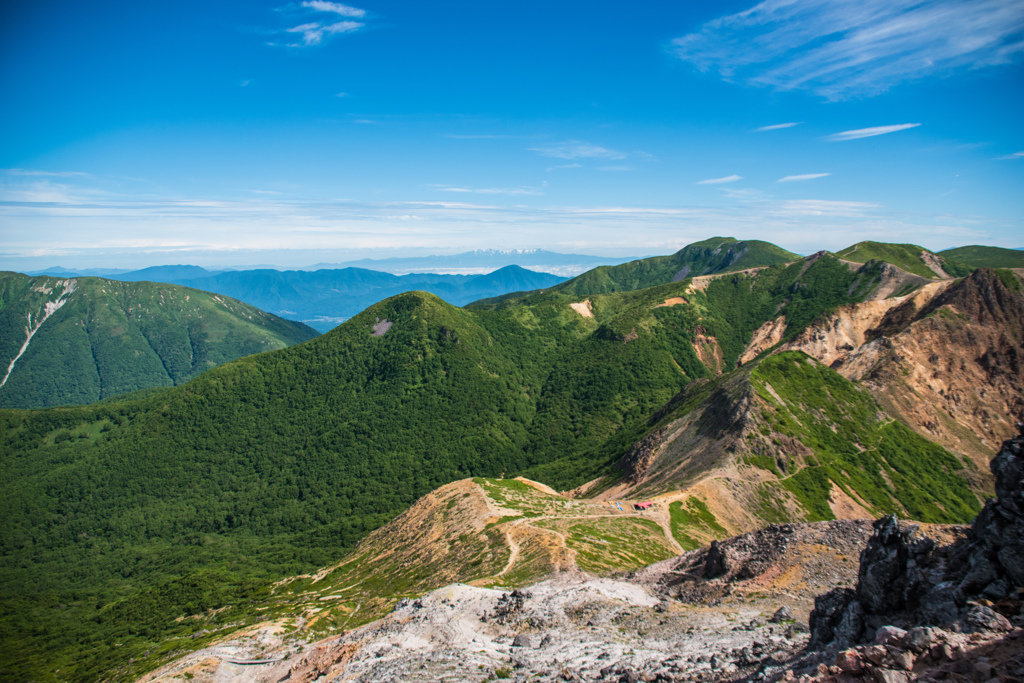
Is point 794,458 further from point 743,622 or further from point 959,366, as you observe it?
point 743,622

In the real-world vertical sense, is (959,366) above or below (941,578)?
below

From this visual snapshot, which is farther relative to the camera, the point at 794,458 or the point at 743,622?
the point at 794,458

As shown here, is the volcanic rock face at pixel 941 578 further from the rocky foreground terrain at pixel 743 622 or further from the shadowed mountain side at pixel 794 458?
the shadowed mountain side at pixel 794 458

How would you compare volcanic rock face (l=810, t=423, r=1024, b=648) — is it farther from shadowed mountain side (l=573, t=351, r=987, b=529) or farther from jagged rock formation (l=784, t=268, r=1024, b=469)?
jagged rock formation (l=784, t=268, r=1024, b=469)

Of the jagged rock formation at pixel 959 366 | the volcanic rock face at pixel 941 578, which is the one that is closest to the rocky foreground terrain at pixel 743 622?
the volcanic rock face at pixel 941 578

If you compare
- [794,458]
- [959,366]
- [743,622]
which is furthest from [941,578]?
[959,366]
